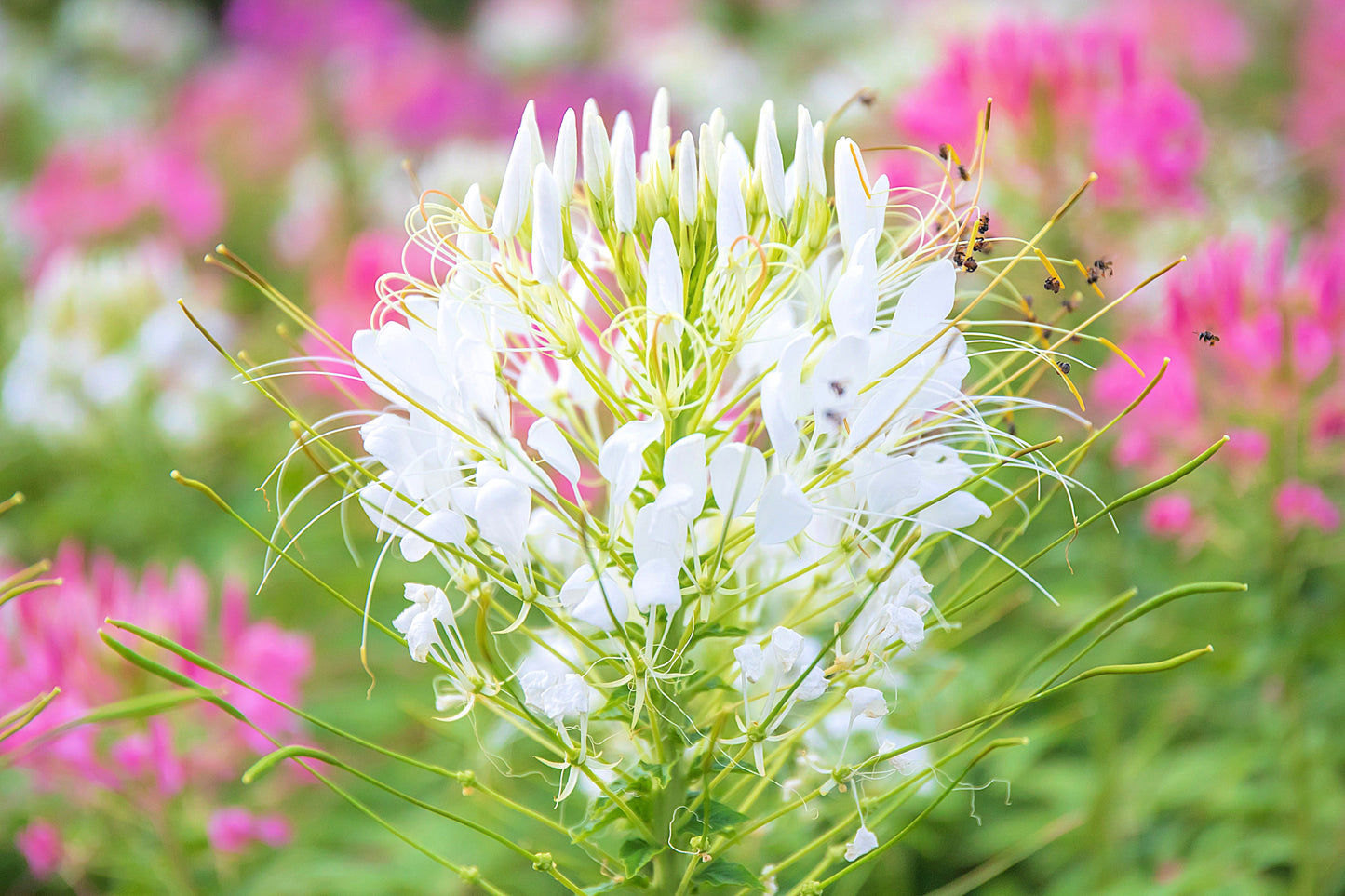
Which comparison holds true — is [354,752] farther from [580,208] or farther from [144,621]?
[580,208]

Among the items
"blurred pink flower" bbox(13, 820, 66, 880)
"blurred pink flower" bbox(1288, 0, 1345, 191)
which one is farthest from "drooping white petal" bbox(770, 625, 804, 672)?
"blurred pink flower" bbox(1288, 0, 1345, 191)

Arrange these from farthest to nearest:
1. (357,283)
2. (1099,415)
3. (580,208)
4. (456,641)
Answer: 1. (357,283)
2. (1099,415)
3. (580,208)
4. (456,641)

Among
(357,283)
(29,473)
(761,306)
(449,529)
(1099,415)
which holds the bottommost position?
(29,473)

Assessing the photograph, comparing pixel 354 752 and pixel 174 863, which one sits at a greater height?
pixel 174 863

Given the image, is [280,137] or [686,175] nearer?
[686,175]

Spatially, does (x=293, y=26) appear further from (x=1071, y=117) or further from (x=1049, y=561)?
(x=1049, y=561)

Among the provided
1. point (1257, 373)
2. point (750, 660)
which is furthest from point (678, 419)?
point (1257, 373)

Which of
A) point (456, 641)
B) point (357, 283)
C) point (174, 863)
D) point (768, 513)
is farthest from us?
point (357, 283)

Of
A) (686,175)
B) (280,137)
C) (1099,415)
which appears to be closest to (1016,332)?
(1099,415)
